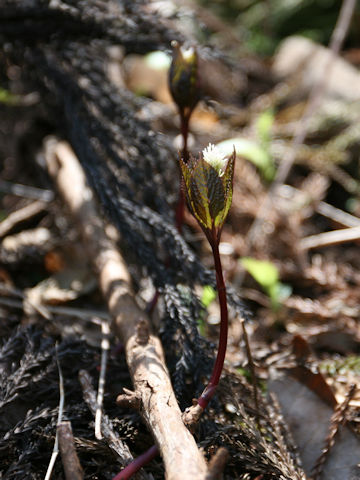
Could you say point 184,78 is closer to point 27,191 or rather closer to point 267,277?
point 267,277

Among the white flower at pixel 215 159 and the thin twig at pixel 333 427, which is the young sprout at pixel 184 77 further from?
the thin twig at pixel 333 427

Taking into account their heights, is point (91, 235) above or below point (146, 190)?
below

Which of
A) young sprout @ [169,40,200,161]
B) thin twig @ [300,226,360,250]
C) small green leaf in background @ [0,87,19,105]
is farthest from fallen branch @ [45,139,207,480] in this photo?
thin twig @ [300,226,360,250]

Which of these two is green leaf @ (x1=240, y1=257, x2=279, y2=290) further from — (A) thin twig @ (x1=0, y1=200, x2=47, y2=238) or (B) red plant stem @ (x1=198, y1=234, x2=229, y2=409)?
(A) thin twig @ (x1=0, y1=200, x2=47, y2=238)

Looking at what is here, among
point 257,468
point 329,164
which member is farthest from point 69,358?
point 329,164

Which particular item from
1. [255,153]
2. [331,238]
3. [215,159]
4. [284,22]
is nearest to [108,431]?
[215,159]

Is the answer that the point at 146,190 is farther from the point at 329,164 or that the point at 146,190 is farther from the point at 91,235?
the point at 329,164

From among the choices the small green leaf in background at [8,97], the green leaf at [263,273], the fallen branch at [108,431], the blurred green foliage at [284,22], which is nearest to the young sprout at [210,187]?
the fallen branch at [108,431]
